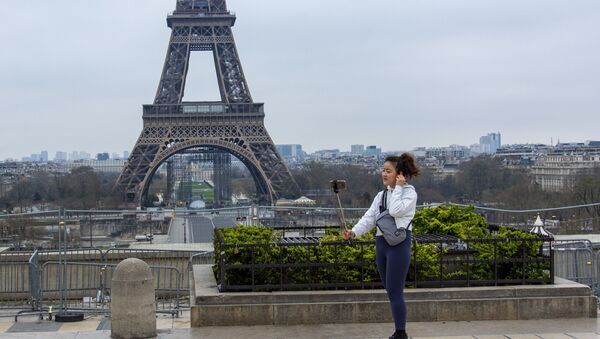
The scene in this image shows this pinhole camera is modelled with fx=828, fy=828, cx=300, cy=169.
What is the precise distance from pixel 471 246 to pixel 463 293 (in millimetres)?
1091

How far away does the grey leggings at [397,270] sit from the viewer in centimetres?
860

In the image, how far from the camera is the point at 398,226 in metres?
8.55

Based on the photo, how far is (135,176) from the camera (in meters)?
80.6

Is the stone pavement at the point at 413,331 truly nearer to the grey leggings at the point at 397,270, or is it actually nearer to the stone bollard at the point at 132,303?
the stone bollard at the point at 132,303

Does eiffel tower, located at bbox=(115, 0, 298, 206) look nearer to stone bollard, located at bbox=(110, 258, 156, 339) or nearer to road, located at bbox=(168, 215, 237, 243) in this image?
road, located at bbox=(168, 215, 237, 243)

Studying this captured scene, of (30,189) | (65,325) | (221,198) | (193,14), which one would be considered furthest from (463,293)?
(30,189)

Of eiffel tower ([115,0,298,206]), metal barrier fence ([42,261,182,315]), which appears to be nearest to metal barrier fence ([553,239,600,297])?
metal barrier fence ([42,261,182,315])

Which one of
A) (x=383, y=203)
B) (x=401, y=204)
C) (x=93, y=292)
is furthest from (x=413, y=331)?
(x=93, y=292)

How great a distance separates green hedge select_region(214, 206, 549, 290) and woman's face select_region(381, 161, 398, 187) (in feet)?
7.06

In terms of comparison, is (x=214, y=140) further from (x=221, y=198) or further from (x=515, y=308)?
(x=515, y=308)

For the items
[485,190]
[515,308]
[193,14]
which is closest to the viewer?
[515,308]

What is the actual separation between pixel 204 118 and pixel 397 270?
3009 inches

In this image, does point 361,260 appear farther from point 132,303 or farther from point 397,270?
point 132,303

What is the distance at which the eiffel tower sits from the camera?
80.6 metres
